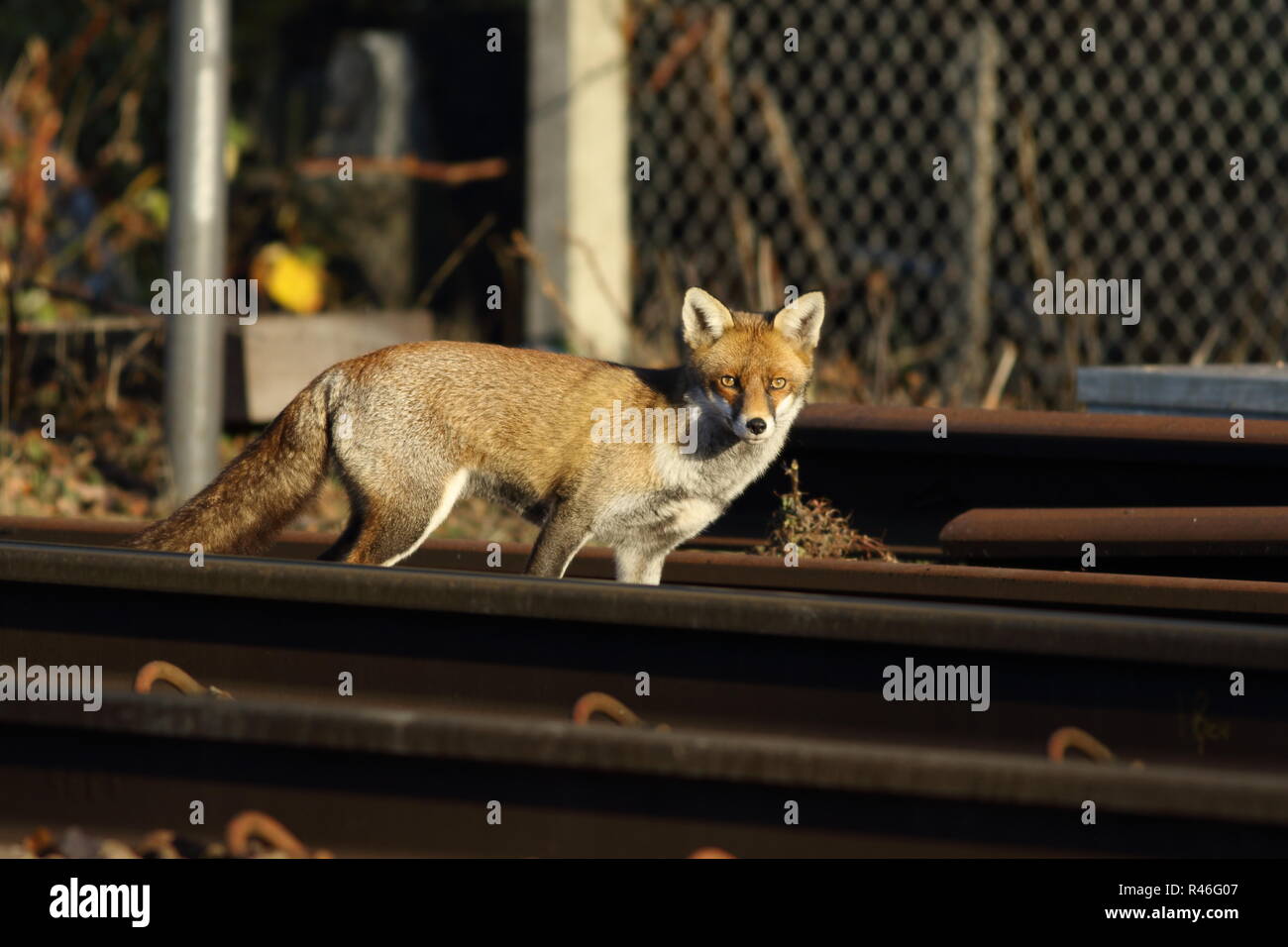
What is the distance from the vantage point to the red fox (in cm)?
445

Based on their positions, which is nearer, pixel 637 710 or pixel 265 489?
pixel 637 710

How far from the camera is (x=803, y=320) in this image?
472 cm

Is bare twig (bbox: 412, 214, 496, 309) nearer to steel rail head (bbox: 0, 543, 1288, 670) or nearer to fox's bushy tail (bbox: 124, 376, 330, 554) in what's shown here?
fox's bushy tail (bbox: 124, 376, 330, 554)

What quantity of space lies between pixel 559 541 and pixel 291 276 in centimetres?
580

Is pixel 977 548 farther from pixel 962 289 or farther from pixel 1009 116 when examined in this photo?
pixel 1009 116

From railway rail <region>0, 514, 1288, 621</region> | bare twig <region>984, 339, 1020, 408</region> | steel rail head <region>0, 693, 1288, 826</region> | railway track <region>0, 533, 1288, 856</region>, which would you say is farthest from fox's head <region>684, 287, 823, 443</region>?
bare twig <region>984, 339, 1020, 408</region>

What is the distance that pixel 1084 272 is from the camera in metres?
8.02

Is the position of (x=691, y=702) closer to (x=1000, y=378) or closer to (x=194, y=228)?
(x=194, y=228)

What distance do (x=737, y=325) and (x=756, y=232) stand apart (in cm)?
435

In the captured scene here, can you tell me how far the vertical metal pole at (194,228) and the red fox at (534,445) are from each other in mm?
1514

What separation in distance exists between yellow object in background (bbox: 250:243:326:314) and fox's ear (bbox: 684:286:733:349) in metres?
5.46

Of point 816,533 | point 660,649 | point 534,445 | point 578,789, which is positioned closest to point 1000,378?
point 816,533

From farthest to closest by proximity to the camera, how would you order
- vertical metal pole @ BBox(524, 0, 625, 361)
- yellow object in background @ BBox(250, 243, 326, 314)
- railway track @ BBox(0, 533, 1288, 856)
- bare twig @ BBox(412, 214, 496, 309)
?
yellow object in background @ BBox(250, 243, 326, 314)
vertical metal pole @ BBox(524, 0, 625, 361)
bare twig @ BBox(412, 214, 496, 309)
railway track @ BBox(0, 533, 1288, 856)

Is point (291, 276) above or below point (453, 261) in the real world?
above
